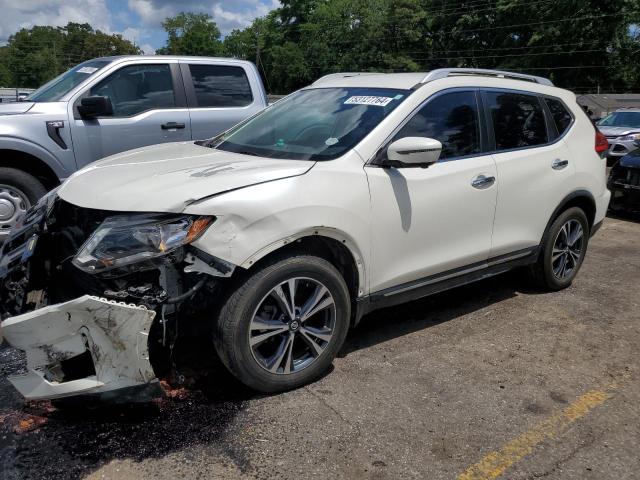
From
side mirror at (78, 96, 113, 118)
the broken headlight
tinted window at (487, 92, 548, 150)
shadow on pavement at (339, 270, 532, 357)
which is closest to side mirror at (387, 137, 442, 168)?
tinted window at (487, 92, 548, 150)

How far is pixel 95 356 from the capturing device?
103 inches

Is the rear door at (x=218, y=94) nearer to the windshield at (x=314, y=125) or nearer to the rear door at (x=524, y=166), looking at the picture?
the windshield at (x=314, y=125)

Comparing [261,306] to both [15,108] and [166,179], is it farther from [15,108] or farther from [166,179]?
[15,108]

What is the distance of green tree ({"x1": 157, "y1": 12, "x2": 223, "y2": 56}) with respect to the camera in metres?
95.2

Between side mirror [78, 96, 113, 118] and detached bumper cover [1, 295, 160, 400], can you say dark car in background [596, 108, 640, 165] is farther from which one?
detached bumper cover [1, 295, 160, 400]

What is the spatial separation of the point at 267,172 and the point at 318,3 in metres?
88.4

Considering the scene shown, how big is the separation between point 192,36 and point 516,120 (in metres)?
100

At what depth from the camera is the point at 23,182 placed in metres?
5.47

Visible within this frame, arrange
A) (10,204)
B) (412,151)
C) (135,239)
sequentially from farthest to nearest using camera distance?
(10,204) < (412,151) < (135,239)

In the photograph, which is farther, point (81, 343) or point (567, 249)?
point (567, 249)

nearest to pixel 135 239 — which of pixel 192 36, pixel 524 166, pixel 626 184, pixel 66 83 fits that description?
pixel 524 166

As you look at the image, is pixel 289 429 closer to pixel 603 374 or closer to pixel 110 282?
pixel 110 282

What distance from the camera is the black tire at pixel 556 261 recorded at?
15.5 feet

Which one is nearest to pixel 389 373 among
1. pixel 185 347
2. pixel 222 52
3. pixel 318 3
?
pixel 185 347
